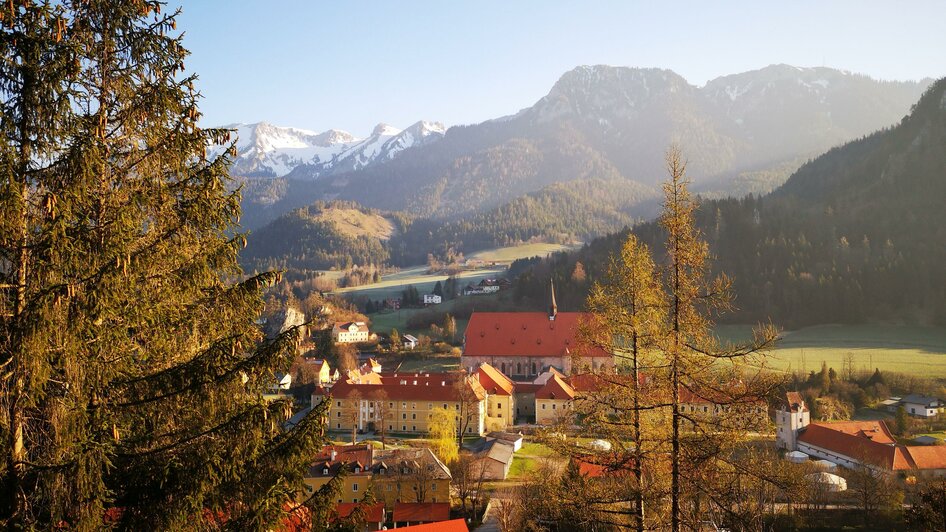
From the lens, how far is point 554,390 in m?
63.5

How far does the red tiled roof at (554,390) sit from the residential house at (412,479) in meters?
23.8

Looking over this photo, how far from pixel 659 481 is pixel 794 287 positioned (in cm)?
11586

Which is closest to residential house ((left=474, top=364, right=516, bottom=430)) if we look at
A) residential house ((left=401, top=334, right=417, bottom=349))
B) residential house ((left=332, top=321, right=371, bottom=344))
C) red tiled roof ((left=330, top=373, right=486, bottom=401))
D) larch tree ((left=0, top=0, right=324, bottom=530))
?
red tiled roof ((left=330, top=373, right=486, bottom=401))

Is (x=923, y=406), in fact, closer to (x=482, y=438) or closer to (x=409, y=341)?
(x=482, y=438)

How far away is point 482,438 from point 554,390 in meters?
10.2

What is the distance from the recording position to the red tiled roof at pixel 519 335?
82.9 m

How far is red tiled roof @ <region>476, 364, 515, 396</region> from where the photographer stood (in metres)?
63.7

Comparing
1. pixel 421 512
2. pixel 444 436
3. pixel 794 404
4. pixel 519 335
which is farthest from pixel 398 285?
pixel 421 512

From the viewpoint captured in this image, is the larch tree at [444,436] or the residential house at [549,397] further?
the residential house at [549,397]

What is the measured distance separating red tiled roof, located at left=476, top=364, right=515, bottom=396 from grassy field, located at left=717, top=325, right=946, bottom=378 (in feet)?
85.6

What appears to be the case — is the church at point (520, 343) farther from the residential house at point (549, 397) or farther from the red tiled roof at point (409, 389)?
the red tiled roof at point (409, 389)

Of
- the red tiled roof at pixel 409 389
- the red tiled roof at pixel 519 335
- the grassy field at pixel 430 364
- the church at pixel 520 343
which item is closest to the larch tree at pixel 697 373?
the red tiled roof at pixel 409 389

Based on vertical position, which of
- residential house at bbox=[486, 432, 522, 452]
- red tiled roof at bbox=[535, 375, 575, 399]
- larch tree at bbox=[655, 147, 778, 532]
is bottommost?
residential house at bbox=[486, 432, 522, 452]

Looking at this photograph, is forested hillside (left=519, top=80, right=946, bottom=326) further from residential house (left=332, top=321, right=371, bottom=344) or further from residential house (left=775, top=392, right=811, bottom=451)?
residential house (left=775, top=392, right=811, bottom=451)
